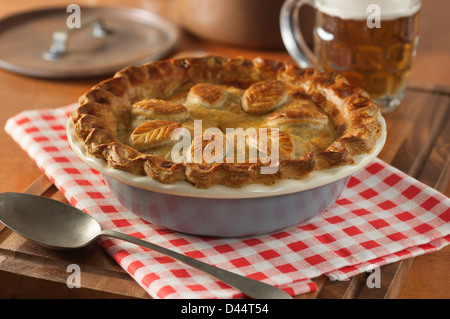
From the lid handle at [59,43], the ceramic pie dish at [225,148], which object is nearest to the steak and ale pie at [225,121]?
the ceramic pie dish at [225,148]

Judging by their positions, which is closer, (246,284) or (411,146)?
(246,284)

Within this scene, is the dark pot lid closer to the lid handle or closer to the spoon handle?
the lid handle

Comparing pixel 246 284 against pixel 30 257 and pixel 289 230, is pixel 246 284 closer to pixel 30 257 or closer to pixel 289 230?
pixel 289 230

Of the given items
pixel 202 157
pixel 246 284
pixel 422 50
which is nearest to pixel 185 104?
pixel 202 157

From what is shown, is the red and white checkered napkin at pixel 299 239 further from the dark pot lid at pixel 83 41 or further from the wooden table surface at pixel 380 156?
the dark pot lid at pixel 83 41

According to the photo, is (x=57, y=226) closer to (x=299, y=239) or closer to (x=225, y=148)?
(x=225, y=148)

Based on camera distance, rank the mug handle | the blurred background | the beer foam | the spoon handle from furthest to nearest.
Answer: the blurred background < the mug handle < the beer foam < the spoon handle

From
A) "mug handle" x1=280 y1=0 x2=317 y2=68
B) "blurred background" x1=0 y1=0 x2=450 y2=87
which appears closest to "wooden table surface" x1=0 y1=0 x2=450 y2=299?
"blurred background" x1=0 y1=0 x2=450 y2=87

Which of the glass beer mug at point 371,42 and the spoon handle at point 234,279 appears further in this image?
the glass beer mug at point 371,42
